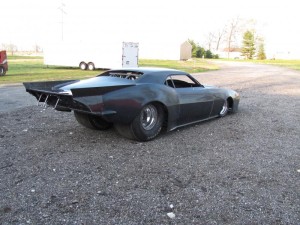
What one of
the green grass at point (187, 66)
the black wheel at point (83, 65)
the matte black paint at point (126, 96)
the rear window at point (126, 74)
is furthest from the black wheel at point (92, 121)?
the black wheel at point (83, 65)

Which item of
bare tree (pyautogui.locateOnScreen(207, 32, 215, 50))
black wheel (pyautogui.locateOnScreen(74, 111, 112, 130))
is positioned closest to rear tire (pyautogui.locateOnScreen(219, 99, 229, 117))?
black wheel (pyautogui.locateOnScreen(74, 111, 112, 130))

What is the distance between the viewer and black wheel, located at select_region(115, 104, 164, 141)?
17.0 feet

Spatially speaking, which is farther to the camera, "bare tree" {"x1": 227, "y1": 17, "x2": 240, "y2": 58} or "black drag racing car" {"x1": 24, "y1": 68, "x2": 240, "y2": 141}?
"bare tree" {"x1": 227, "y1": 17, "x2": 240, "y2": 58}

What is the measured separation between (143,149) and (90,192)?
1660 mm

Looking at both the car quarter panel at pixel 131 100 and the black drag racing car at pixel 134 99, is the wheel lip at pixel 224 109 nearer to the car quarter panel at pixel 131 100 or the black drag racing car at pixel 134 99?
the black drag racing car at pixel 134 99

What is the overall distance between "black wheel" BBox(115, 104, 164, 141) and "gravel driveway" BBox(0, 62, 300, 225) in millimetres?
145

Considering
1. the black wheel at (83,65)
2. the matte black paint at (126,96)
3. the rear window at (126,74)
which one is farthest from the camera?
the black wheel at (83,65)

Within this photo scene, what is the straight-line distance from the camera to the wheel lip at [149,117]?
5.38 meters

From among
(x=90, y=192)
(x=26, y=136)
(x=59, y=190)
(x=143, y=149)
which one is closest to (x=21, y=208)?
(x=59, y=190)

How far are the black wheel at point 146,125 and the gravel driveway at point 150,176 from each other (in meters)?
0.15

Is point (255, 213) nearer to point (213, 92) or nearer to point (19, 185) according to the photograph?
point (19, 185)

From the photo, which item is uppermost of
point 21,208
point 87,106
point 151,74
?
point 151,74

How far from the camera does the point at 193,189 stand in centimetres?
366

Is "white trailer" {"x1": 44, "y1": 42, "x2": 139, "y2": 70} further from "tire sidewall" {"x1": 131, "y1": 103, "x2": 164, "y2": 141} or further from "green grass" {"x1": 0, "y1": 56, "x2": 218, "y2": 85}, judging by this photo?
"tire sidewall" {"x1": 131, "y1": 103, "x2": 164, "y2": 141}
